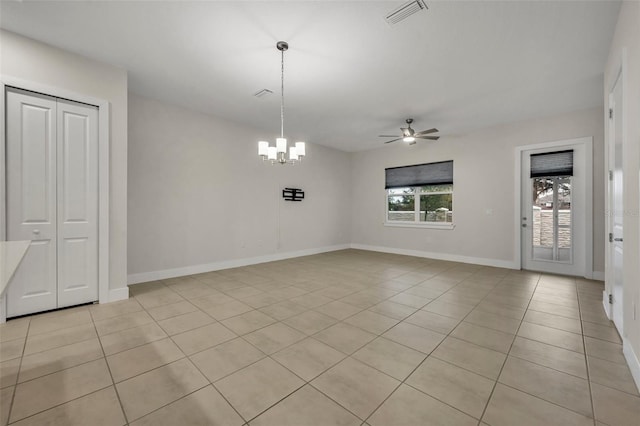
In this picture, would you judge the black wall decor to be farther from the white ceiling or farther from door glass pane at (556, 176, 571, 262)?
door glass pane at (556, 176, 571, 262)

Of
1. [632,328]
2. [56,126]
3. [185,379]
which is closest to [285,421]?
[185,379]

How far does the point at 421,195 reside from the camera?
6918mm

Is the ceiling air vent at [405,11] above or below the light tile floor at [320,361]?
above

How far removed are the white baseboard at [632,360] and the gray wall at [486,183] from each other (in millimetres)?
3215

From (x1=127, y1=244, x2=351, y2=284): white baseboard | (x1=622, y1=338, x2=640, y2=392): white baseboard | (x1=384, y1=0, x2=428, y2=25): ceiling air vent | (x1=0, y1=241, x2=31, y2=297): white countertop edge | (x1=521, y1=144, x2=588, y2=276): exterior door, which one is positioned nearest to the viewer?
(x1=0, y1=241, x2=31, y2=297): white countertop edge

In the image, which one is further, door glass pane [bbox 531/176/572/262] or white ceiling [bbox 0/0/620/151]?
door glass pane [bbox 531/176/572/262]

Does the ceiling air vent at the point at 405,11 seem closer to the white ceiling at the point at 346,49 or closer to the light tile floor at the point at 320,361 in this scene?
the white ceiling at the point at 346,49

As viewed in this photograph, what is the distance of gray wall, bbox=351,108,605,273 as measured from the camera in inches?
181

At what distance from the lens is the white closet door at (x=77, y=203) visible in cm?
310

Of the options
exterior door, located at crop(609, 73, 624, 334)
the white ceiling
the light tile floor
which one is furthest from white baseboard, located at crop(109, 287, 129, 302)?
exterior door, located at crop(609, 73, 624, 334)

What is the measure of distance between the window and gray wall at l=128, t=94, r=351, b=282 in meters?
2.36

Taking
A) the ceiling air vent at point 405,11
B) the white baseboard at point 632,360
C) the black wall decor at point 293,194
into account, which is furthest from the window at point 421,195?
the ceiling air vent at point 405,11

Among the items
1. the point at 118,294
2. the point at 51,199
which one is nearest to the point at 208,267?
the point at 118,294

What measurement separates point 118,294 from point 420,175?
6457mm
